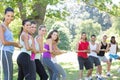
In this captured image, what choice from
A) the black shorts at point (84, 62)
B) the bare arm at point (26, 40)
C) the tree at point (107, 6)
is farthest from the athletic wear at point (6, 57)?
the tree at point (107, 6)

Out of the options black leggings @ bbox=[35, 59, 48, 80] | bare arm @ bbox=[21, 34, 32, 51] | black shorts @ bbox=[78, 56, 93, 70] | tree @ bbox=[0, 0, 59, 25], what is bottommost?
black shorts @ bbox=[78, 56, 93, 70]

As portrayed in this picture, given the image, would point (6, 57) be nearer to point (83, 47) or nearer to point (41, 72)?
point (41, 72)

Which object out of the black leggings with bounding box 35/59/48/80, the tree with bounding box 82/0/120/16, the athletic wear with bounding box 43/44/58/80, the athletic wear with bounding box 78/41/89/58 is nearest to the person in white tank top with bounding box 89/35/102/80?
the athletic wear with bounding box 78/41/89/58

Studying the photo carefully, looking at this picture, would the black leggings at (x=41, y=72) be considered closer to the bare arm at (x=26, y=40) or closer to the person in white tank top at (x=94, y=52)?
the bare arm at (x=26, y=40)

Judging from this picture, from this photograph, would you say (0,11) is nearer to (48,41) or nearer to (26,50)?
(48,41)

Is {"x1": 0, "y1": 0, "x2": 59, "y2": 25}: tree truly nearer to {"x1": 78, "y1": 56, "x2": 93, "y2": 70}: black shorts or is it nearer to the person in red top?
the person in red top

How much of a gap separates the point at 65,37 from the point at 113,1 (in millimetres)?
48700

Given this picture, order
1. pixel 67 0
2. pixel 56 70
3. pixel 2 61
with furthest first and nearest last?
pixel 67 0
pixel 56 70
pixel 2 61

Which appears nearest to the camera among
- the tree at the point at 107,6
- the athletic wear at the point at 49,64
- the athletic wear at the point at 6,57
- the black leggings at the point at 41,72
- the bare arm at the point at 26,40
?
the athletic wear at the point at 6,57

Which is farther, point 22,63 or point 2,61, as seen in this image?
point 22,63

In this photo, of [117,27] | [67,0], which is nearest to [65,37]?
[117,27]

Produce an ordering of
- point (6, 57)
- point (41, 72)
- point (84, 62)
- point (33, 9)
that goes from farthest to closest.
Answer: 1. point (33, 9)
2. point (84, 62)
3. point (41, 72)
4. point (6, 57)

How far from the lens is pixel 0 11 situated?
686 inches

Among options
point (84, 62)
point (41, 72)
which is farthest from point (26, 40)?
point (84, 62)
